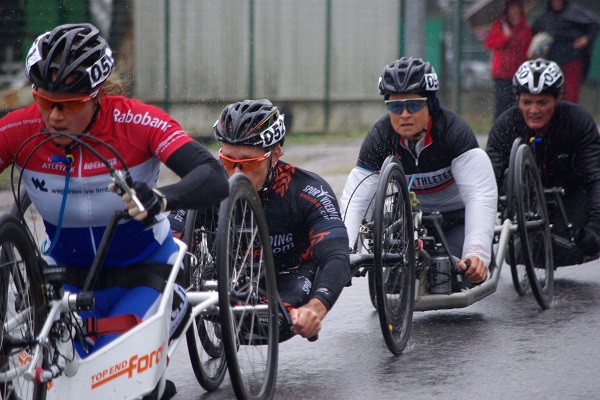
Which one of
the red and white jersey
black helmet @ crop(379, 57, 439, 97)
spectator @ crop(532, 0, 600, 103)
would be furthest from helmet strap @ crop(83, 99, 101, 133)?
spectator @ crop(532, 0, 600, 103)

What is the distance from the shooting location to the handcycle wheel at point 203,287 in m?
4.79

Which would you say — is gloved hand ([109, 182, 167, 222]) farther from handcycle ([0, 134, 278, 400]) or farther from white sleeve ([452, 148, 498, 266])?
white sleeve ([452, 148, 498, 266])

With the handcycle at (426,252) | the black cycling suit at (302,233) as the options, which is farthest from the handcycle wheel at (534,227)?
the black cycling suit at (302,233)

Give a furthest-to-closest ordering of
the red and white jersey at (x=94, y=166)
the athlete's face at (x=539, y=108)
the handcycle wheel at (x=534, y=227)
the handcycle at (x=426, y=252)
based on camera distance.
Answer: the athlete's face at (x=539, y=108) < the handcycle wheel at (x=534, y=227) < the handcycle at (x=426, y=252) < the red and white jersey at (x=94, y=166)

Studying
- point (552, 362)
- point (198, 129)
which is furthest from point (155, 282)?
point (198, 129)

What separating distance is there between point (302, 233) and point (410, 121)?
4.69 feet

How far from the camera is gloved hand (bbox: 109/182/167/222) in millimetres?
3514

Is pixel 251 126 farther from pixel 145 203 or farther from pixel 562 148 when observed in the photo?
pixel 562 148

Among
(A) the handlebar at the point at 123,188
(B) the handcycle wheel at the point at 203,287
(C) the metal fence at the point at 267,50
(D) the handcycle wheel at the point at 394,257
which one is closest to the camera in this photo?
(A) the handlebar at the point at 123,188

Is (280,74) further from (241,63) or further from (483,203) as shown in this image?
(483,203)

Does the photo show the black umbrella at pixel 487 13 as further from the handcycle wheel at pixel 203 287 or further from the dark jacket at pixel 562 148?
the handcycle wheel at pixel 203 287

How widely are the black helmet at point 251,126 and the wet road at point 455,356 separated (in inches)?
47.2

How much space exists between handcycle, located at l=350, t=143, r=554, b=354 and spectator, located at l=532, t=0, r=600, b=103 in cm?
651

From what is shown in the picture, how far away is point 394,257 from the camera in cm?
576
